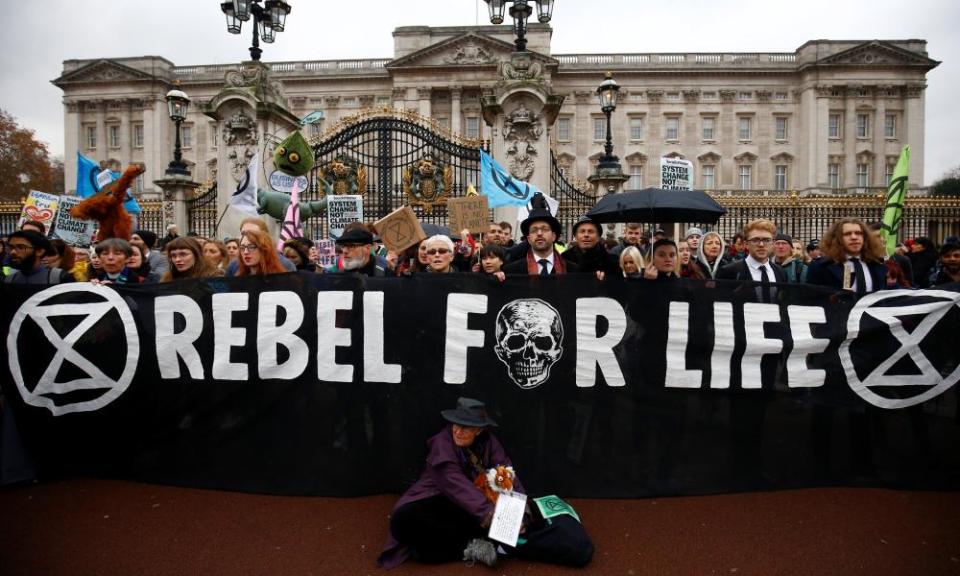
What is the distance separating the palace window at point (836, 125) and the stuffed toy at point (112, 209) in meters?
63.2

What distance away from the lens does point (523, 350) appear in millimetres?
4445

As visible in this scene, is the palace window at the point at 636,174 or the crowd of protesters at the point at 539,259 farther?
the palace window at the point at 636,174

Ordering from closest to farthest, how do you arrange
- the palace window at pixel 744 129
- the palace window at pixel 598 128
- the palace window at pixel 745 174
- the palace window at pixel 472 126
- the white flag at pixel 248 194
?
the white flag at pixel 248 194
the palace window at pixel 472 126
the palace window at pixel 598 128
the palace window at pixel 744 129
the palace window at pixel 745 174

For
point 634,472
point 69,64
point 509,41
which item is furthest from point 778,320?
point 69,64

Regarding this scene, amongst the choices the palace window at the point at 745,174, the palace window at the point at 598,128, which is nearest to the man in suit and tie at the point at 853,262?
the palace window at the point at 598,128

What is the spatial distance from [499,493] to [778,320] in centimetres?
264

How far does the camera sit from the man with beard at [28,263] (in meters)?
4.92

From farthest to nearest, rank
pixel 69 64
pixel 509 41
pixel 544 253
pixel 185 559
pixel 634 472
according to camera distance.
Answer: pixel 69 64 → pixel 509 41 → pixel 544 253 → pixel 634 472 → pixel 185 559

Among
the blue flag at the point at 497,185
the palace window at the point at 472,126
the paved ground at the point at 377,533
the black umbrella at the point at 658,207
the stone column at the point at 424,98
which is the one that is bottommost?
the paved ground at the point at 377,533

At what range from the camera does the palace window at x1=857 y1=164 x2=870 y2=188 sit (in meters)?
55.7

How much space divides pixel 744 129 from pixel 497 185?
55938 millimetres

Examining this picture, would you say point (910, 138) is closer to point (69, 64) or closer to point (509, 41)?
point (509, 41)

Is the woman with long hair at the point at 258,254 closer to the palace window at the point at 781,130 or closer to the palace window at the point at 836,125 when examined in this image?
the palace window at the point at 781,130

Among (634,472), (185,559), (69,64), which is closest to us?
(185,559)
